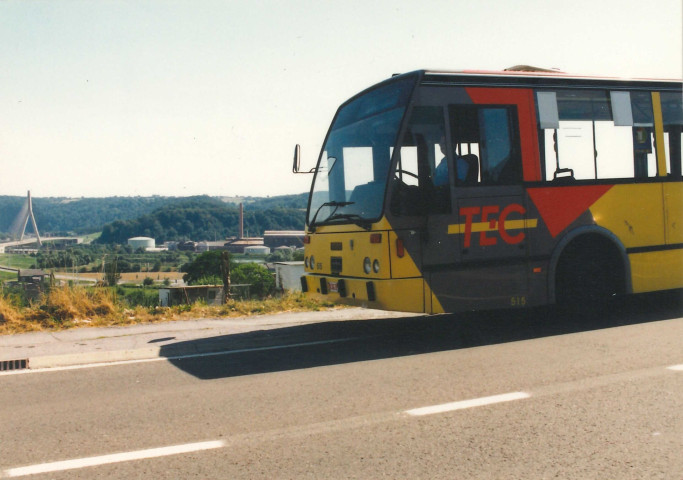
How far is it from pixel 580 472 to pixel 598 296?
613 centimetres

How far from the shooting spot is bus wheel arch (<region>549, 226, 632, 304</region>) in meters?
9.23

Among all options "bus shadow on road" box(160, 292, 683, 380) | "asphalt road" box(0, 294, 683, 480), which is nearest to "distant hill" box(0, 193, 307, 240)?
"bus shadow on road" box(160, 292, 683, 380)

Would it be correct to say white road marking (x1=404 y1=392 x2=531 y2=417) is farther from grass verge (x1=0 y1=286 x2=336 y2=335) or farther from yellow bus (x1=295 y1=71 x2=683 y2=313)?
grass verge (x1=0 y1=286 x2=336 y2=335)

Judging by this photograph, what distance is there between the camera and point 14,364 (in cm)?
748

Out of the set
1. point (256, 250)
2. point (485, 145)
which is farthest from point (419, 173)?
point (256, 250)

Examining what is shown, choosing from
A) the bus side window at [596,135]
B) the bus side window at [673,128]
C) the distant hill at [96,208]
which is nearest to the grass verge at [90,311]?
the bus side window at [596,135]

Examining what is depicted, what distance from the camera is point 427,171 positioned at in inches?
321

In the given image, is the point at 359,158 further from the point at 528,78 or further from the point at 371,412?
the point at 371,412

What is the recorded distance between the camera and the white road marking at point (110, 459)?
405 centimetres

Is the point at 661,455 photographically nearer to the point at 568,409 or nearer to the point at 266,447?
the point at 568,409

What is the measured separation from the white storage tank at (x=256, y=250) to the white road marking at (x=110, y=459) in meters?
50.3

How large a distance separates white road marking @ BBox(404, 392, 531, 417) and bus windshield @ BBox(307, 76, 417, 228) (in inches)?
127

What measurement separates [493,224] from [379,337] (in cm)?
208

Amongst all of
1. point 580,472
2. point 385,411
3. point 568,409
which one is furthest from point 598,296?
point 580,472
